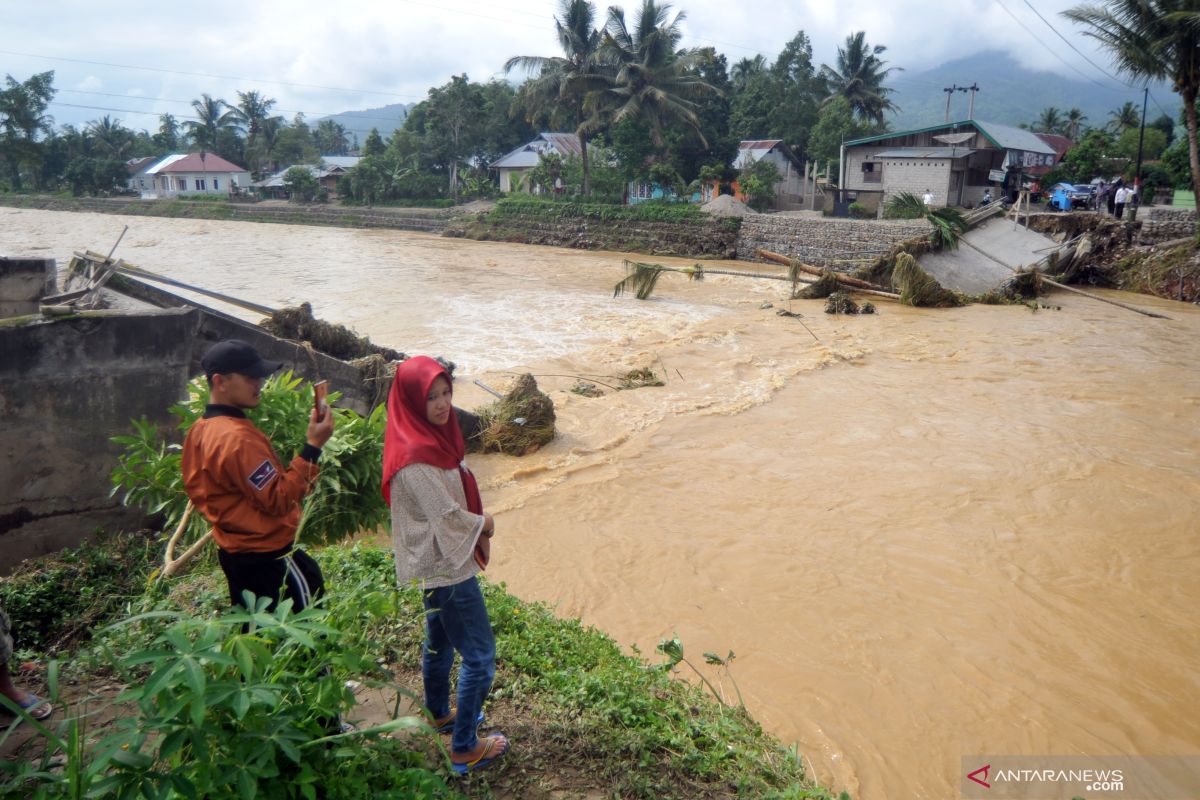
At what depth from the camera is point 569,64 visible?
32781 millimetres

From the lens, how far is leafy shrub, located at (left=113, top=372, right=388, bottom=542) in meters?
3.80

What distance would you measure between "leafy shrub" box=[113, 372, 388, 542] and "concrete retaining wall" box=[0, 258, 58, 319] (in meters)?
3.20

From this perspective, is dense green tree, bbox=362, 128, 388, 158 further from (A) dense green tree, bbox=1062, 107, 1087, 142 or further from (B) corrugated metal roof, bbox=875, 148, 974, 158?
(A) dense green tree, bbox=1062, 107, 1087, 142

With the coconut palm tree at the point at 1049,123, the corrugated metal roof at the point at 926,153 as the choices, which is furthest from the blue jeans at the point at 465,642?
the coconut palm tree at the point at 1049,123

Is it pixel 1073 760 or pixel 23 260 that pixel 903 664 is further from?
pixel 23 260

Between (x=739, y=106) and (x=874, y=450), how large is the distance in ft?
107

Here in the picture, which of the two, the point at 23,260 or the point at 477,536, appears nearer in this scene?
the point at 477,536

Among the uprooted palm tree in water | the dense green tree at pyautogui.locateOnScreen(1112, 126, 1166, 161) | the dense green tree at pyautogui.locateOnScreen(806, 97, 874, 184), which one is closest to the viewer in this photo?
the uprooted palm tree in water

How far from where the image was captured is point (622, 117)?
103 feet

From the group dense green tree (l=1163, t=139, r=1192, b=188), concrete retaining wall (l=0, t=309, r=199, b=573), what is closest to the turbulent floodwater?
concrete retaining wall (l=0, t=309, r=199, b=573)

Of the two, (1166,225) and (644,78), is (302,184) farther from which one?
(1166,225)

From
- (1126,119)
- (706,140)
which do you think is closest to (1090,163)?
(706,140)

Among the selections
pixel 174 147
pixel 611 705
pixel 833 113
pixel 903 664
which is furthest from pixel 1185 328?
pixel 174 147

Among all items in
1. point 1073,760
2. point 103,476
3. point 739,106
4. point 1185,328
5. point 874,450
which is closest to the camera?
point 1073,760
